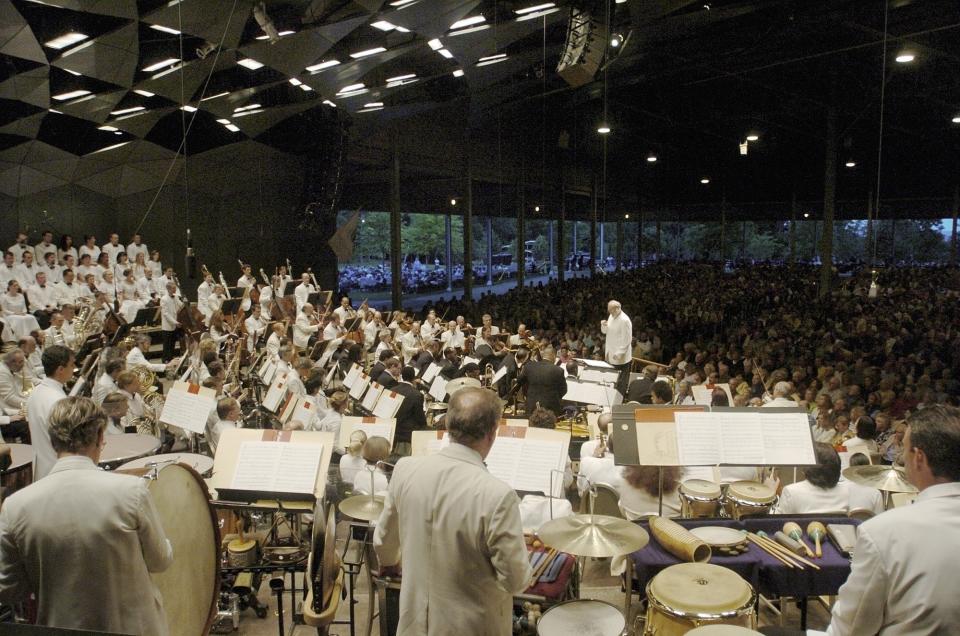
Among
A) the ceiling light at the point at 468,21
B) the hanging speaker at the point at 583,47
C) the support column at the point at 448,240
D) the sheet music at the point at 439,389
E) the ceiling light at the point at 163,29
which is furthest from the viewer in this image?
the support column at the point at 448,240

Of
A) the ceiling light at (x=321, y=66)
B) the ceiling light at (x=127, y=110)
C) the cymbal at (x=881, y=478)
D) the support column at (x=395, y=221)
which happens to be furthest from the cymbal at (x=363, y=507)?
the support column at (x=395, y=221)

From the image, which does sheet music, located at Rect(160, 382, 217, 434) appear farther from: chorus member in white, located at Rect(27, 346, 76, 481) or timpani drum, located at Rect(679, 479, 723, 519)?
timpani drum, located at Rect(679, 479, 723, 519)


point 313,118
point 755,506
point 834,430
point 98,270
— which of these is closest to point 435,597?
point 755,506

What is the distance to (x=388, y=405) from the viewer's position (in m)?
8.05

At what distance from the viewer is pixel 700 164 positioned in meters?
37.2

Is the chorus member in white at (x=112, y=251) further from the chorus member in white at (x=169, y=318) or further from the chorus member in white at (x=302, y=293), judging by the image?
the chorus member in white at (x=302, y=293)

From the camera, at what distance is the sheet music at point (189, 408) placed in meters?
6.37

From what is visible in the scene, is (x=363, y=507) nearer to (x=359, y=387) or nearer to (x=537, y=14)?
→ (x=359, y=387)

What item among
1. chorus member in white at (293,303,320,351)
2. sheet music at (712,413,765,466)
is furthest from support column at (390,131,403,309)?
sheet music at (712,413,765,466)

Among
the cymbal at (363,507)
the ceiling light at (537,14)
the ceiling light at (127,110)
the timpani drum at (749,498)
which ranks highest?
the ceiling light at (537,14)

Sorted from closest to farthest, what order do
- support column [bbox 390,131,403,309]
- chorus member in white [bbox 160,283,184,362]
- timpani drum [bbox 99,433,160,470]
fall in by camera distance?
timpani drum [bbox 99,433,160,470] < chorus member in white [bbox 160,283,184,362] < support column [bbox 390,131,403,309]

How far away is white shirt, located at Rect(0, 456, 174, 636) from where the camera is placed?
8.94 ft

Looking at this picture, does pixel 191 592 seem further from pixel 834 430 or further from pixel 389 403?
pixel 834 430

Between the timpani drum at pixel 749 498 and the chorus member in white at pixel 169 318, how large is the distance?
12.5 m
